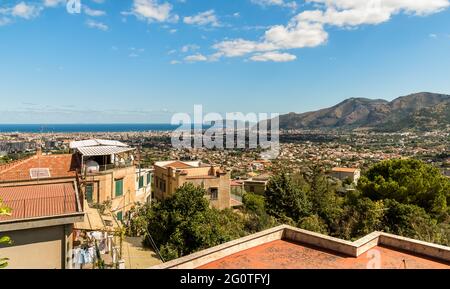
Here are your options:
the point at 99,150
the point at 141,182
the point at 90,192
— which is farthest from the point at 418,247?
the point at 141,182

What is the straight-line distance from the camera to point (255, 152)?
3250 inches

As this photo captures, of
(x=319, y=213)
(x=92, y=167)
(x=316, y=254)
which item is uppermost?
(x=92, y=167)

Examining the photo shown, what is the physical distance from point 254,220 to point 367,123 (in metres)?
184

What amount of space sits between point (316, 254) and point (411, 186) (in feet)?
54.6

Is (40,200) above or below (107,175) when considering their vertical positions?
above

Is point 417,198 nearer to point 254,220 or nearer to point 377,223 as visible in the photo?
point 377,223

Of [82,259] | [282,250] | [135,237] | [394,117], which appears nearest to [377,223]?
[282,250]

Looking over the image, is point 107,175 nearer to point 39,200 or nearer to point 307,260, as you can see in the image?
point 39,200

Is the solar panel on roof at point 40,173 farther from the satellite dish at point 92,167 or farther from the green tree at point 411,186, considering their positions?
the green tree at point 411,186

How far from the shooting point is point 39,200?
8.55 m

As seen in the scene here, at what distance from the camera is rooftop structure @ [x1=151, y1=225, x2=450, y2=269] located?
612 centimetres

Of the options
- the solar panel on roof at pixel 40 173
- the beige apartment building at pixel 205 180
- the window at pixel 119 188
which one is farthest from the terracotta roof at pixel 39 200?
the beige apartment building at pixel 205 180

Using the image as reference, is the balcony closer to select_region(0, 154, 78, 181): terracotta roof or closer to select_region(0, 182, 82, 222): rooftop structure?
select_region(0, 154, 78, 181): terracotta roof
